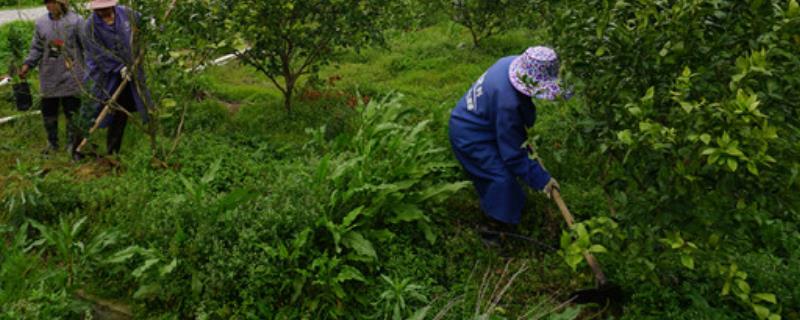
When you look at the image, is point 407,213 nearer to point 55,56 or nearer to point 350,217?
point 350,217

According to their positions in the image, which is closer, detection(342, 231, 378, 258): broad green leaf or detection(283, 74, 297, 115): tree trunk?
detection(342, 231, 378, 258): broad green leaf

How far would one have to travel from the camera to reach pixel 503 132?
4199mm

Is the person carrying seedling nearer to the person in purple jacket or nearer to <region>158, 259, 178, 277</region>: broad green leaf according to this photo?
the person in purple jacket

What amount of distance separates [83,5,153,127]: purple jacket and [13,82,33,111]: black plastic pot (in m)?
0.93

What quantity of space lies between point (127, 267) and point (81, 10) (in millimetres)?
2501

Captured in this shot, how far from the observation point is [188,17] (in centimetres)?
590

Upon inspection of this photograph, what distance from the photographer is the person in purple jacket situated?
18.0 feet

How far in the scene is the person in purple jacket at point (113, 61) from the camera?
18.0ft

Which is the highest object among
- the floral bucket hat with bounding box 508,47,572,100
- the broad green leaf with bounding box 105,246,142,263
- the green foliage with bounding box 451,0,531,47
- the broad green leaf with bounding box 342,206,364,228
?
the floral bucket hat with bounding box 508,47,572,100

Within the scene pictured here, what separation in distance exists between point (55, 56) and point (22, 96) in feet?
2.81

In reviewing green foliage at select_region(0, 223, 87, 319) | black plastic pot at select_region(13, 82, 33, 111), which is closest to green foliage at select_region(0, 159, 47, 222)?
green foliage at select_region(0, 223, 87, 319)

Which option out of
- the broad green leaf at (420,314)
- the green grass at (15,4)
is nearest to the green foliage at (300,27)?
the broad green leaf at (420,314)

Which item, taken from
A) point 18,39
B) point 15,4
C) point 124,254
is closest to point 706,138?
point 124,254

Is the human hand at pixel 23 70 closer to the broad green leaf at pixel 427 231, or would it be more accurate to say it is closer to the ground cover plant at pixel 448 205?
the ground cover plant at pixel 448 205
